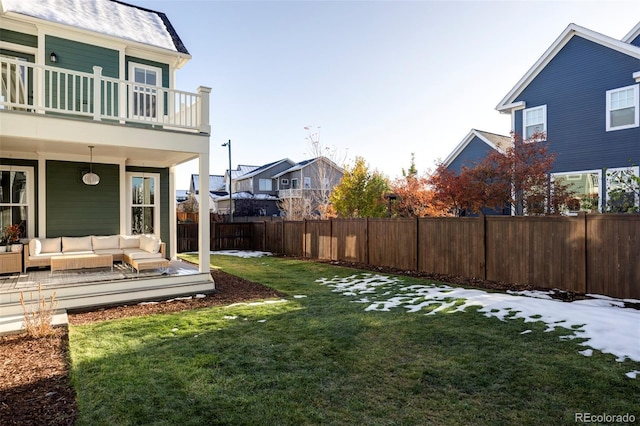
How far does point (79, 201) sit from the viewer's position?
9.48 metres

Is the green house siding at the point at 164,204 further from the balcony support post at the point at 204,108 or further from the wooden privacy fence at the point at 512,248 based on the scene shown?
the wooden privacy fence at the point at 512,248

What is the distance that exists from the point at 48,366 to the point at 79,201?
21.4ft

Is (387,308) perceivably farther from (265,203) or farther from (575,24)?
(265,203)

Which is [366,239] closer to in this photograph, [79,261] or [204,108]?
[204,108]

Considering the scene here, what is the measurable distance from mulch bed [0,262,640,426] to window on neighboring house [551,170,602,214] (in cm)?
648

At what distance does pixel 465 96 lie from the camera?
1427 cm

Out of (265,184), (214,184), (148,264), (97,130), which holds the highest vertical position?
(214,184)

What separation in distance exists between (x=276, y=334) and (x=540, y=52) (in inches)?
603

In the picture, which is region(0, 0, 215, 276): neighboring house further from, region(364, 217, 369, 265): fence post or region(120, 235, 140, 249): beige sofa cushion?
region(364, 217, 369, 265): fence post

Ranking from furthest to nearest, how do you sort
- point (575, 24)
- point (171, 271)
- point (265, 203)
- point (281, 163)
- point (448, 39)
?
point (281, 163)
point (265, 203)
point (575, 24)
point (448, 39)
point (171, 271)

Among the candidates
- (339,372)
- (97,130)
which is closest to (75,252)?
(97,130)

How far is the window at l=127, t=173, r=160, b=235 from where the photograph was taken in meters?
10.4

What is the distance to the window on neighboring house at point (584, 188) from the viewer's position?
1237cm

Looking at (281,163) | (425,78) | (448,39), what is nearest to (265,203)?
(281,163)
